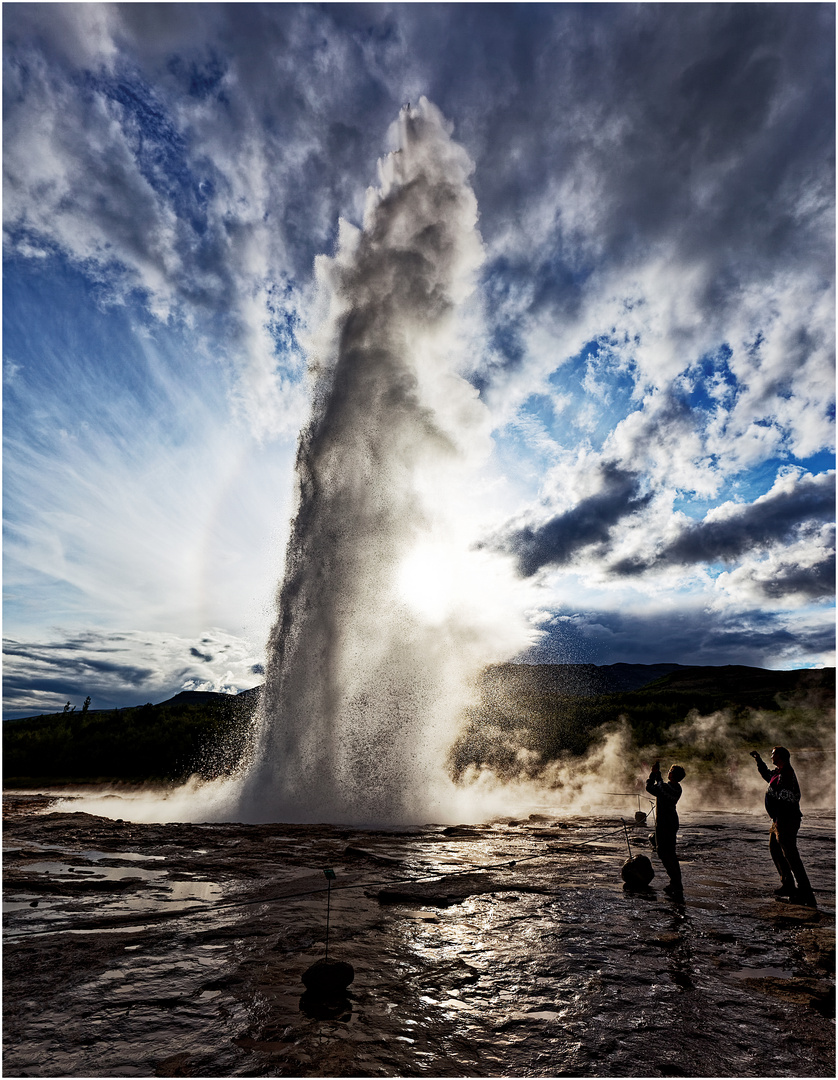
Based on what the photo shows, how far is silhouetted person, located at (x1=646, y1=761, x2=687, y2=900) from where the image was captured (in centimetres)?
825

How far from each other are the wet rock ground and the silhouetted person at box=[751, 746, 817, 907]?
0.49 meters

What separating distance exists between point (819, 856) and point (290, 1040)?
39.4 feet

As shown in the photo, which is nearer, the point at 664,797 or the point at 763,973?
the point at 763,973

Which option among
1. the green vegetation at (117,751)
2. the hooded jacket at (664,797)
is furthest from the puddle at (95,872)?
the green vegetation at (117,751)

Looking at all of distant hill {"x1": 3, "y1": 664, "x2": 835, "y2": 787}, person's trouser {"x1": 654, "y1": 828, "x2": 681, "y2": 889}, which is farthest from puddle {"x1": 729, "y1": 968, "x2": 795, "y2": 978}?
distant hill {"x1": 3, "y1": 664, "x2": 835, "y2": 787}

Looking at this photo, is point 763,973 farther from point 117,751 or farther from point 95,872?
point 117,751

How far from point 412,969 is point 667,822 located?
5278mm

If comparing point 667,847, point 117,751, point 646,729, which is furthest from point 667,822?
point 117,751

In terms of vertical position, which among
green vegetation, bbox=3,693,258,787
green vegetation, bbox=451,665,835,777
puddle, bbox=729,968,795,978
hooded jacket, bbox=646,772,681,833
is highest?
hooded jacket, bbox=646,772,681,833

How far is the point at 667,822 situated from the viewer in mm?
8633

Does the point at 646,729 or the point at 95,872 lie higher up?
the point at 95,872

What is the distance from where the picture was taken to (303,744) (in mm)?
16891

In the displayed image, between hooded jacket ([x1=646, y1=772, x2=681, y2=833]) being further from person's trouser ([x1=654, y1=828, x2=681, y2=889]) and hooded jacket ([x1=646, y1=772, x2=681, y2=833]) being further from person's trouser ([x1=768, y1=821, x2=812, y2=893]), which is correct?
person's trouser ([x1=768, y1=821, x2=812, y2=893])

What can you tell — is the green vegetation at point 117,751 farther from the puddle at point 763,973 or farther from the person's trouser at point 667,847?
the puddle at point 763,973
